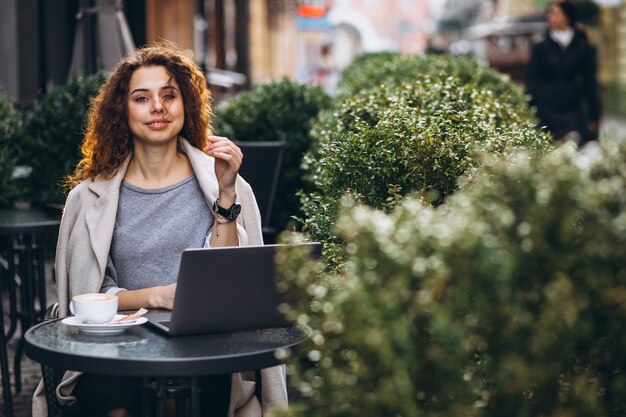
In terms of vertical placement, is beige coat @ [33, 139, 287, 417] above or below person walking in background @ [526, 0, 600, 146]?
below

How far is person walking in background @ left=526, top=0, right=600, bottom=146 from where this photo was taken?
9.20 meters

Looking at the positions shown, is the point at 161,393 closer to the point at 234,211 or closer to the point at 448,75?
the point at 234,211

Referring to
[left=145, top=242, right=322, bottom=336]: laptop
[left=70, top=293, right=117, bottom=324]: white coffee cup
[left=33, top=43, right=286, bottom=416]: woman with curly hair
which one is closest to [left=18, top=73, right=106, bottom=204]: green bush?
[left=33, top=43, right=286, bottom=416]: woman with curly hair

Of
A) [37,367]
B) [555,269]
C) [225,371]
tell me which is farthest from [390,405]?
[37,367]

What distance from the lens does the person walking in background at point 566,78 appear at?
9.20m

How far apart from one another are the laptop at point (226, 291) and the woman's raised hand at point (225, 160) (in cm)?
56

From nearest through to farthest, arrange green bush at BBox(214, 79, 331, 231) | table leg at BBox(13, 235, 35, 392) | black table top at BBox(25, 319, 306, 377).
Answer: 1. black table top at BBox(25, 319, 306, 377)
2. table leg at BBox(13, 235, 35, 392)
3. green bush at BBox(214, 79, 331, 231)

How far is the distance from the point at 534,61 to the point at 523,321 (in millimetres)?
7784

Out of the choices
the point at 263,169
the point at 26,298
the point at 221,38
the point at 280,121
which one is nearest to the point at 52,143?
the point at 26,298

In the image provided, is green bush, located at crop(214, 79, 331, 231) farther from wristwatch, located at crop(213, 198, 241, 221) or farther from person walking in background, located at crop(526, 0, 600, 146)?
wristwatch, located at crop(213, 198, 241, 221)

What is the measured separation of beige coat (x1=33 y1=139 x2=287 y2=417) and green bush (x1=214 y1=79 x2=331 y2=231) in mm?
3194

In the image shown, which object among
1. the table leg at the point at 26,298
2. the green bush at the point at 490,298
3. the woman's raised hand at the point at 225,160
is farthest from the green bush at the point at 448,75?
the green bush at the point at 490,298

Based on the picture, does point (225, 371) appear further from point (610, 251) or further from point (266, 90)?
point (266, 90)

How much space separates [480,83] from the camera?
6789 mm
